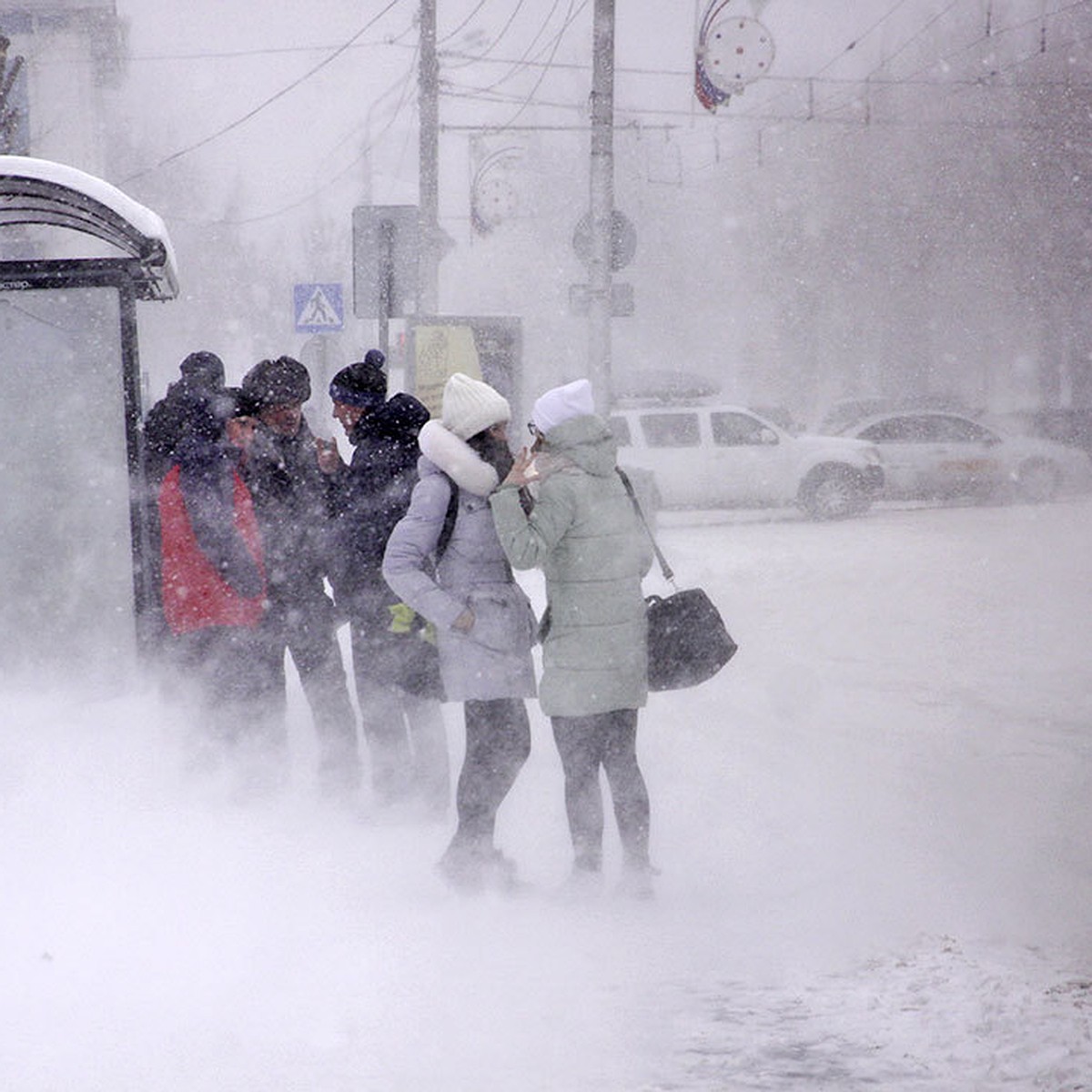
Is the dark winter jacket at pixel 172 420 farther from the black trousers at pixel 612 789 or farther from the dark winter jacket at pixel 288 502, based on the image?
the black trousers at pixel 612 789

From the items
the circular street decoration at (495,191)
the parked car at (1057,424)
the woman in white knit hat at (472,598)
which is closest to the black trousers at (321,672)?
the woman in white knit hat at (472,598)

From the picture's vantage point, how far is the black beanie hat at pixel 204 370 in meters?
6.67

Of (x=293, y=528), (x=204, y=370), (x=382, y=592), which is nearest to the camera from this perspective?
(x=382, y=592)

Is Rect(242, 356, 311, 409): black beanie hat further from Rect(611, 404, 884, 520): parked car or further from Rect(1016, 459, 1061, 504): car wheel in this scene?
Rect(1016, 459, 1061, 504): car wheel

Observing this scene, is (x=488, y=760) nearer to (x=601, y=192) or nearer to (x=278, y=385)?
(x=278, y=385)

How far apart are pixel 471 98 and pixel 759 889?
18961 mm

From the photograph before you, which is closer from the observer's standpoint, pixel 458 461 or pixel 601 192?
pixel 458 461

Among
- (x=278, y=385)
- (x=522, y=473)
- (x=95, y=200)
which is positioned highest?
(x=95, y=200)

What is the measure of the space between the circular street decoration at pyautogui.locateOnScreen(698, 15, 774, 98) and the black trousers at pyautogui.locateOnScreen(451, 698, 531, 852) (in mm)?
9932

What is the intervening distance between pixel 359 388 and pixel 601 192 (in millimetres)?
9344

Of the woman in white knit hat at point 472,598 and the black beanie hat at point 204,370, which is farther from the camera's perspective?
the black beanie hat at point 204,370

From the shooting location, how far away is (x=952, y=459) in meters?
22.0

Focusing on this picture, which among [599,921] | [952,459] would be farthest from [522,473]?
[952,459]

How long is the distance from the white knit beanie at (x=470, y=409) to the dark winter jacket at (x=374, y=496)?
2.11 ft
